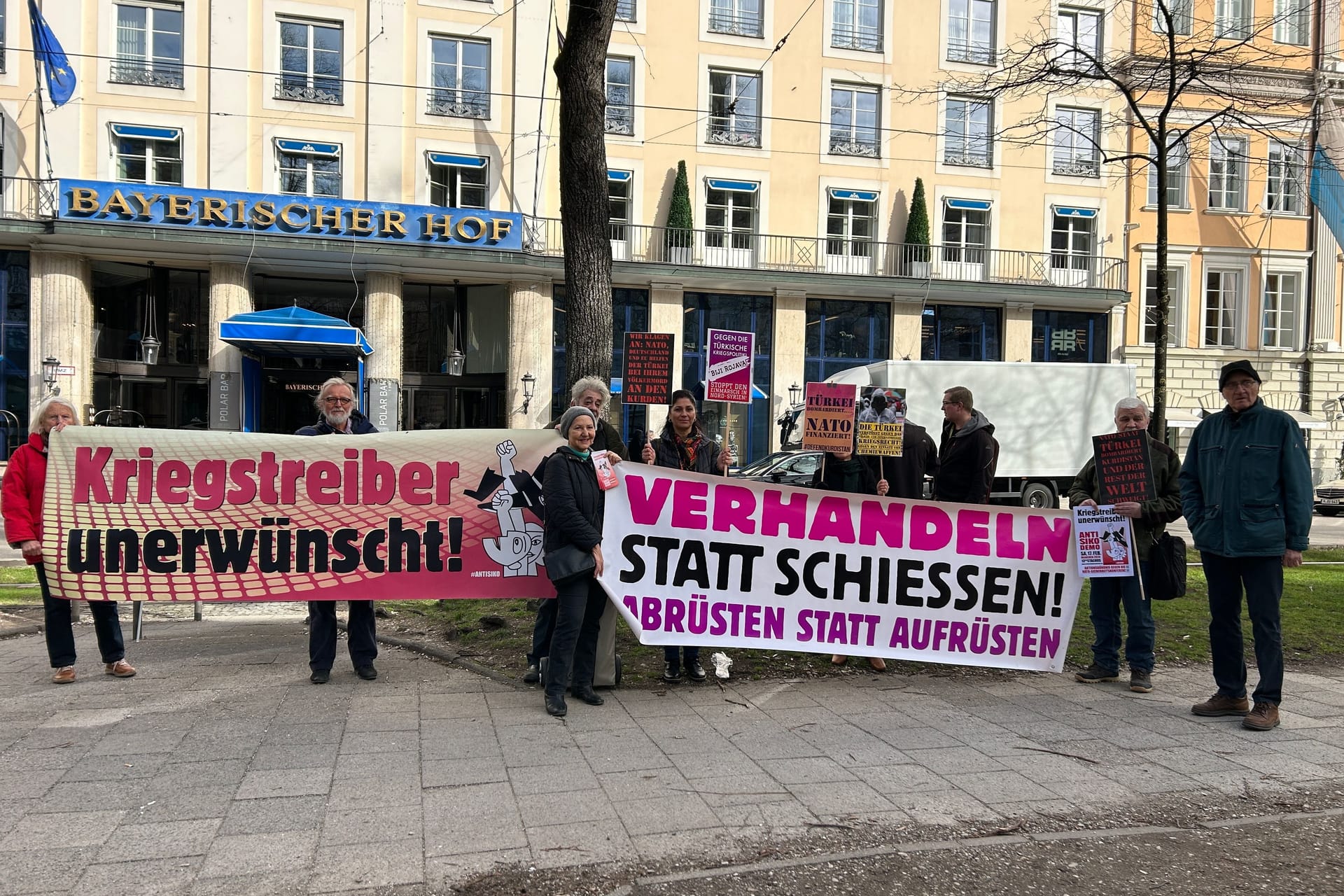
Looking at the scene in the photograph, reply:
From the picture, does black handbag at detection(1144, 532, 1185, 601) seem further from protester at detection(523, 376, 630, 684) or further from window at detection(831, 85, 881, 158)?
window at detection(831, 85, 881, 158)

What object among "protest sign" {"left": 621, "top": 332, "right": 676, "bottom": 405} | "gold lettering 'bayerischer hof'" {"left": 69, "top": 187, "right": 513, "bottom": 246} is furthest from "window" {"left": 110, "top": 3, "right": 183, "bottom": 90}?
"protest sign" {"left": 621, "top": 332, "right": 676, "bottom": 405}

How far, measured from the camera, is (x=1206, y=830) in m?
4.26

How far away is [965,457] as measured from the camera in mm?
7367

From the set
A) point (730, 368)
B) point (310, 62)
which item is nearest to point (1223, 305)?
point (310, 62)

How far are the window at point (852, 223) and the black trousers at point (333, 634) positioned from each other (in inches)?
1016

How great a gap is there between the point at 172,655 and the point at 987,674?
6.15 metres

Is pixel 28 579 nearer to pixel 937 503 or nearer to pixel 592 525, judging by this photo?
pixel 592 525

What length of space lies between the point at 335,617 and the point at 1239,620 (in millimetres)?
5928

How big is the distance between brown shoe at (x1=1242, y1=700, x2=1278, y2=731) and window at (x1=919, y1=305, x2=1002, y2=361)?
2633cm

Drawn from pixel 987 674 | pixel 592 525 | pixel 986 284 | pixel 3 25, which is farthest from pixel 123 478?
pixel 986 284

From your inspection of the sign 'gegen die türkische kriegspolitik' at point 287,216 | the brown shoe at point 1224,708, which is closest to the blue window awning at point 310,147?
the sign 'gegen die türkische kriegspolitik' at point 287,216

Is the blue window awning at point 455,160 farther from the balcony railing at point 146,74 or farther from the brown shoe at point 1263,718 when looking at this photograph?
the brown shoe at point 1263,718

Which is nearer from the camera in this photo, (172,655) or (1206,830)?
(1206,830)

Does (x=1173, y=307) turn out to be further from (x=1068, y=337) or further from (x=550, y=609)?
(x=550, y=609)
